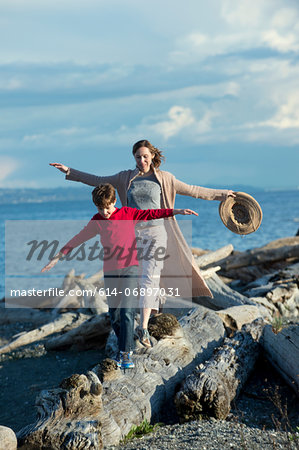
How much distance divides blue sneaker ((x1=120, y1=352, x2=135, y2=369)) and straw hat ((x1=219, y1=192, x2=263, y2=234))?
207 cm

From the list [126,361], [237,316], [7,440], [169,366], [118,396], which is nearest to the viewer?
[7,440]

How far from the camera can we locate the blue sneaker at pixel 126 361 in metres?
5.15

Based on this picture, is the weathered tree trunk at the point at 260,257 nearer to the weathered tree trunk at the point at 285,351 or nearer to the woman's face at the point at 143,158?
the weathered tree trunk at the point at 285,351

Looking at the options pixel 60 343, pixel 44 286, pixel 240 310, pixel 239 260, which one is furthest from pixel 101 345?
pixel 44 286

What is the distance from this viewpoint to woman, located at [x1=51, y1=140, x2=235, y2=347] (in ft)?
18.8

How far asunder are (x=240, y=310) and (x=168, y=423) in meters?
2.94

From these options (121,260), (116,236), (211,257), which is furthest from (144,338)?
(211,257)

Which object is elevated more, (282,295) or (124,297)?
(124,297)

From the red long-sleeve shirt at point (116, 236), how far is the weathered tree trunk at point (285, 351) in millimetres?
2227

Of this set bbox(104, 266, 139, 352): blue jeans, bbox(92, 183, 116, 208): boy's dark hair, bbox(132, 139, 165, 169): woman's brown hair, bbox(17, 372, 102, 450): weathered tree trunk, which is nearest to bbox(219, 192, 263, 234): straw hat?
bbox(132, 139, 165, 169): woman's brown hair

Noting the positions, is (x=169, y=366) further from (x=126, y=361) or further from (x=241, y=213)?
(x=241, y=213)

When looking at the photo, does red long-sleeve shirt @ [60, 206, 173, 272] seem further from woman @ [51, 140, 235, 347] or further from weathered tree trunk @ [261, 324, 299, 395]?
weathered tree trunk @ [261, 324, 299, 395]

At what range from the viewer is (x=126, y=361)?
17.0 ft

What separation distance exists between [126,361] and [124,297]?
71 centimetres
